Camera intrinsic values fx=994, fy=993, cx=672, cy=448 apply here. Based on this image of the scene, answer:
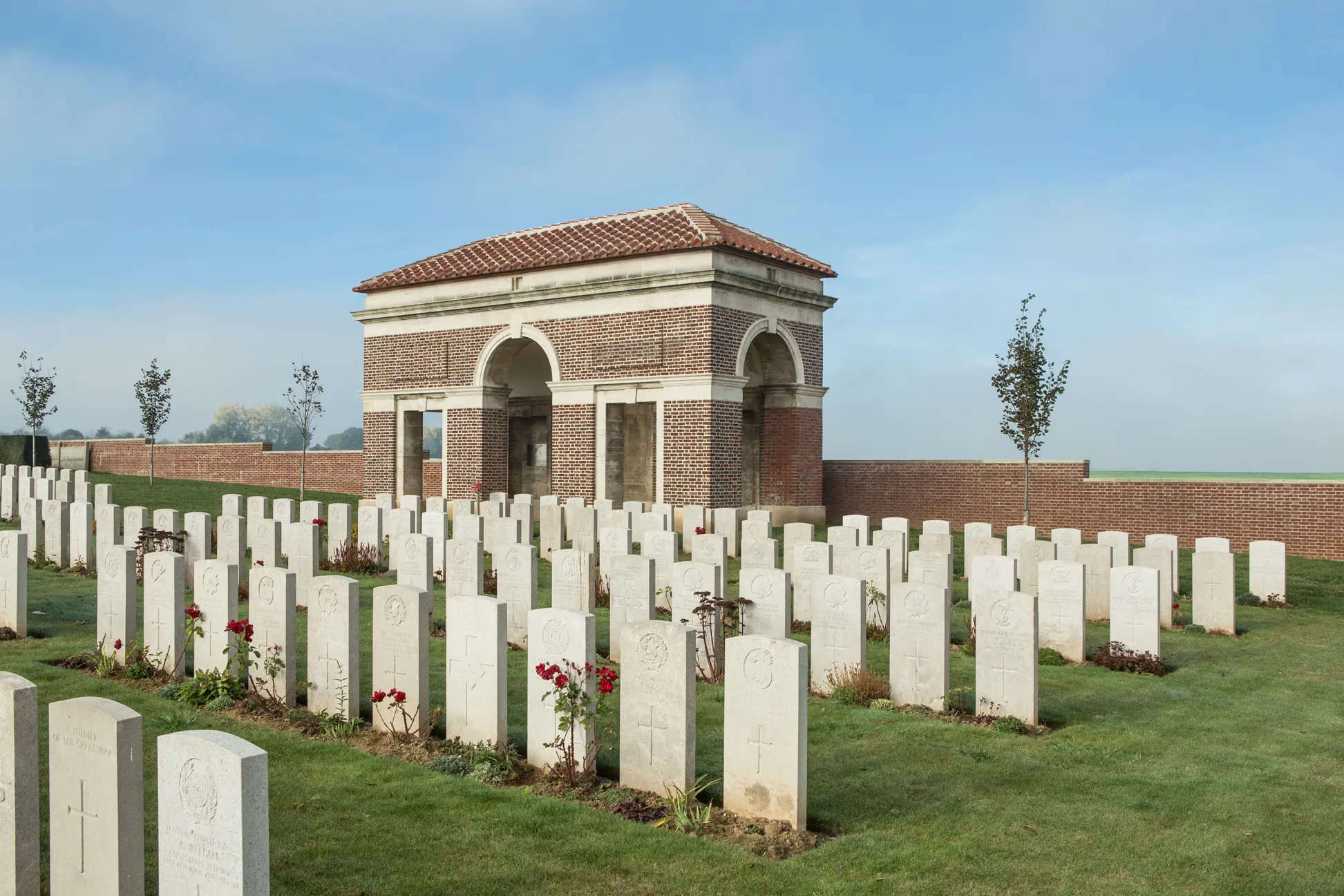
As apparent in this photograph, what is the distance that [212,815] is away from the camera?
3572 mm

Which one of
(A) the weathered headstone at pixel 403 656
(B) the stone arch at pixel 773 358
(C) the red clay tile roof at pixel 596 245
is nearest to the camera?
(A) the weathered headstone at pixel 403 656

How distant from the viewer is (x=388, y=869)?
15.8 feet

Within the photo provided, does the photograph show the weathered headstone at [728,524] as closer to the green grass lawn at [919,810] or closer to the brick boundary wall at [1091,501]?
the brick boundary wall at [1091,501]

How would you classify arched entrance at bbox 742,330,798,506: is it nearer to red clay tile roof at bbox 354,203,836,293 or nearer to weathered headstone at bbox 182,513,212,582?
red clay tile roof at bbox 354,203,836,293

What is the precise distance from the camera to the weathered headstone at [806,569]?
36.3 feet

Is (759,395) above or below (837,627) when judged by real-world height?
above

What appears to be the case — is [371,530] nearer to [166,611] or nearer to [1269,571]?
[166,611]

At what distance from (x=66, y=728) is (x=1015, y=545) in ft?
38.1

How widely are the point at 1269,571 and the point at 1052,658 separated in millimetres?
6183

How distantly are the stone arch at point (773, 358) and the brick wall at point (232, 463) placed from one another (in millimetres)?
15107

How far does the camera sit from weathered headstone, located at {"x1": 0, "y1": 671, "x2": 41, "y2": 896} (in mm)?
4250

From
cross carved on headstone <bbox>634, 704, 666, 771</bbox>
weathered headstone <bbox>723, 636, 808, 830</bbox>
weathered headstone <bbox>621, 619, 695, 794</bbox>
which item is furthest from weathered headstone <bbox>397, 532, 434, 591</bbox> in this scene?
weathered headstone <bbox>723, 636, 808, 830</bbox>

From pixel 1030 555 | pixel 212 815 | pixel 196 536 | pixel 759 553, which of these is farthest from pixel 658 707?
pixel 196 536

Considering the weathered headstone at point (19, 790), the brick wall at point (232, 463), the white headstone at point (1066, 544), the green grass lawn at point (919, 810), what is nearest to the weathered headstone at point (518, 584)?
the green grass lawn at point (919, 810)
